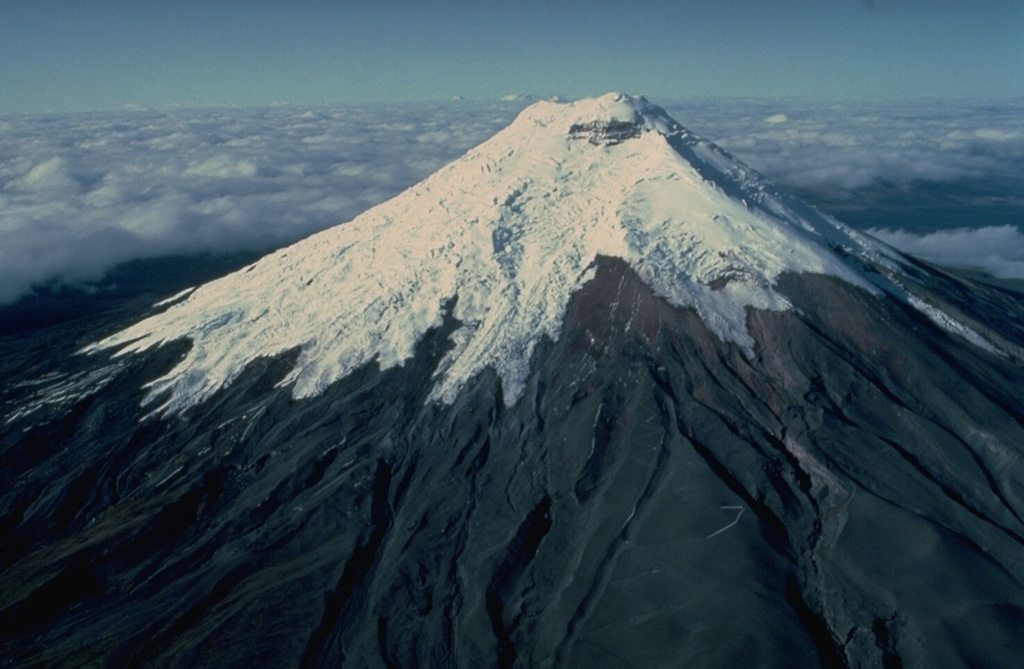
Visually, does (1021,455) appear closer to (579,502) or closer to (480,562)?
(579,502)

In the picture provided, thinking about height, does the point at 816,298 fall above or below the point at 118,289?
above

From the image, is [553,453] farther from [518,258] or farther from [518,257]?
[518,257]

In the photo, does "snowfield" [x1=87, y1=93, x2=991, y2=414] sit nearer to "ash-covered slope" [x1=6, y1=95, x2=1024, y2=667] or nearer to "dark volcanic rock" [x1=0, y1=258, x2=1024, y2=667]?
"ash-covered slope" [x1=6, y1=95, x2=1024, y2=667]

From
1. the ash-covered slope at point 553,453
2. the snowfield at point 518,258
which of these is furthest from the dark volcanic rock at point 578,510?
the snowfield at point 518,258

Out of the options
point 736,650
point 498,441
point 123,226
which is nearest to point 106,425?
point 498,441

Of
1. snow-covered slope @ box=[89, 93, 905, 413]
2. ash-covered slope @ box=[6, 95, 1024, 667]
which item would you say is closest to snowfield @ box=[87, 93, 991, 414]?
snow-covered slope @ box=[89, 93, 905, 413]

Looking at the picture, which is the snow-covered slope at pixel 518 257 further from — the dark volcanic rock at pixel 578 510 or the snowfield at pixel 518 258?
the dark volcanic rock at pixel 578 510

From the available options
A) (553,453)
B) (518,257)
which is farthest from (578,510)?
(518,257)
